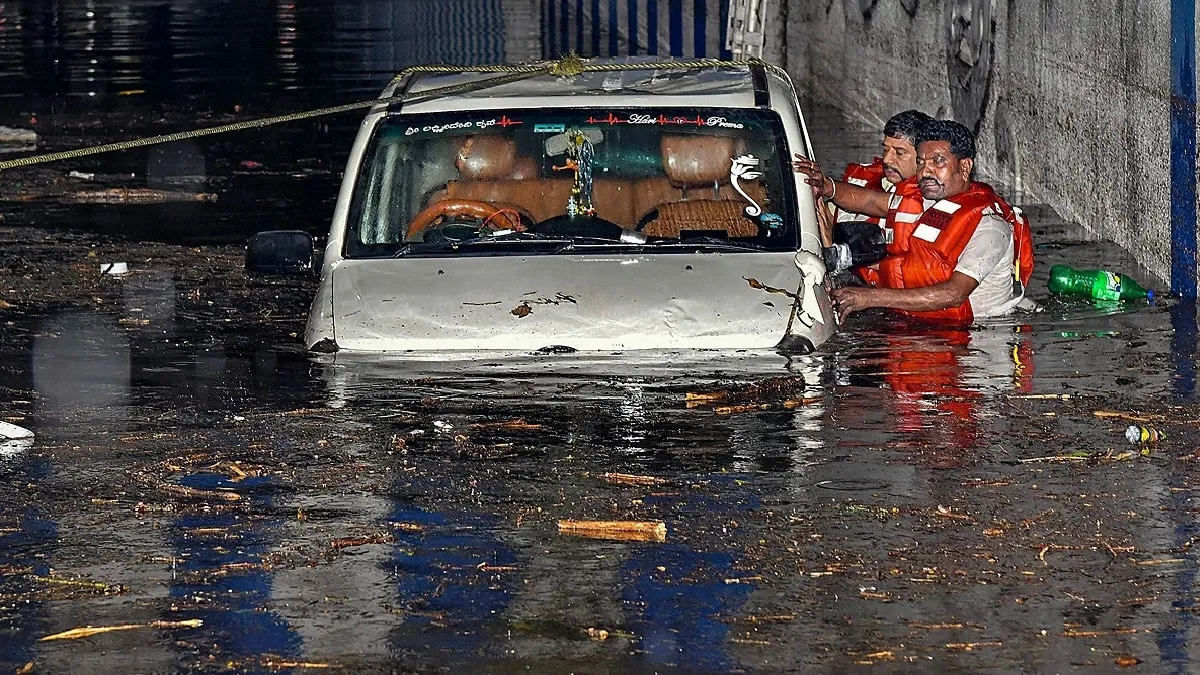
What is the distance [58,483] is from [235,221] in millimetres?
7857

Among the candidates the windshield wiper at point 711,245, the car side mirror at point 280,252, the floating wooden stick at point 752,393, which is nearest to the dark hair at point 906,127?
the windshield wiper at point 711,245

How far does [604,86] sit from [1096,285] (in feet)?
11.4

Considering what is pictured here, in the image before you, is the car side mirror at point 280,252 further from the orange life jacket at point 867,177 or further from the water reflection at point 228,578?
the orange life jacket at point 867,177

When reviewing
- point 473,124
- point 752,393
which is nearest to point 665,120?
point 473,124

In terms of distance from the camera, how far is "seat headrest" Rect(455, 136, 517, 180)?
314 inches

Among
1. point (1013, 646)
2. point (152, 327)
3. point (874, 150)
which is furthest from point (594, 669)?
point (874, 150)

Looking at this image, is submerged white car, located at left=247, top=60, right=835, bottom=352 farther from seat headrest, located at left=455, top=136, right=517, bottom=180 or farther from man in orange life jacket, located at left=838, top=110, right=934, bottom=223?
man in orange life jacket, located at left=838, top=110, right=934, bottom=223

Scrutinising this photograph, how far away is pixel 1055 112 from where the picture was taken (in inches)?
556

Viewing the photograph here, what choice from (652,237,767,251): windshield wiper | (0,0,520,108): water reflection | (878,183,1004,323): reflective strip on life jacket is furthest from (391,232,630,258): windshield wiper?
(0,0,520,108): water reflection

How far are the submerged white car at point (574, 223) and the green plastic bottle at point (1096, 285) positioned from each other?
2.77 m

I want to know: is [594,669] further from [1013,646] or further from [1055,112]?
[1055,112]

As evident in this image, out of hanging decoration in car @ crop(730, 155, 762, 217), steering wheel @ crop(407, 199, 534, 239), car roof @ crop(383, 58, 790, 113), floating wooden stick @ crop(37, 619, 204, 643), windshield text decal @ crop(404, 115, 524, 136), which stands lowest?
floating wooden stick @ crop(37, 619, 204, 643)

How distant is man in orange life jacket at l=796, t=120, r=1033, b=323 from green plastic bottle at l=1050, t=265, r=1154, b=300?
3.23 ft

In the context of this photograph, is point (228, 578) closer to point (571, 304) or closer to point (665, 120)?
point (571, 304)
